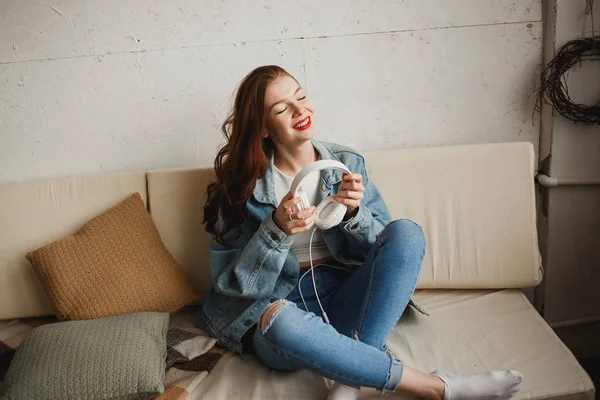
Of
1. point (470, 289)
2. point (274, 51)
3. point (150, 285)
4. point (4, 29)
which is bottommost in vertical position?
point (470, 289)

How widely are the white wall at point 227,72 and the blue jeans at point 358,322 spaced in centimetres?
65

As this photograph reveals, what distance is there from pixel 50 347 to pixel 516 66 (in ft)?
5.93

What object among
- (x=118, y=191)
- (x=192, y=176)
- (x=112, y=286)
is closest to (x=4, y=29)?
(x=118, y=191)

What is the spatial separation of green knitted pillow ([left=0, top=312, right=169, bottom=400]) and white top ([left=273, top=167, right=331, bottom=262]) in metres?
0.49

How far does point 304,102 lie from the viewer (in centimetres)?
149

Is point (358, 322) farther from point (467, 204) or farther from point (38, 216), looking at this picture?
point (38, 216)

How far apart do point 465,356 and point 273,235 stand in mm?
625

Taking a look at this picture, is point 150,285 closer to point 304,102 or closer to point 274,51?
point 304,102

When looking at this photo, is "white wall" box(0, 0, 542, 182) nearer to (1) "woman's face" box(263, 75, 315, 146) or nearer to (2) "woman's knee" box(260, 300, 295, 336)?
(1) "woman's face" box(263, 75, 315, 146)

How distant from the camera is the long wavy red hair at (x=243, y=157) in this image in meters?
1.50

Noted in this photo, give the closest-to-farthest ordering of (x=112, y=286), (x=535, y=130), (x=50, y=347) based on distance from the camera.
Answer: (x=50, y=347) < (x=112, y=286) < (x=535, y=130)

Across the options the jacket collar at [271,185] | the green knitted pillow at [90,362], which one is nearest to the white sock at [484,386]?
the jacket collar at [271,185]

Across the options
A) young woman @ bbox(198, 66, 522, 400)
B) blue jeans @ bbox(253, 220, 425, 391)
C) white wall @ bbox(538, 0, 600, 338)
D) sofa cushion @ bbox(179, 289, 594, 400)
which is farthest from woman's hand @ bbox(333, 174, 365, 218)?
white wall @ bbox(538, 0, 600, 338)

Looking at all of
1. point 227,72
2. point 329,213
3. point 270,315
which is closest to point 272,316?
point 270,315
